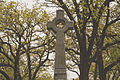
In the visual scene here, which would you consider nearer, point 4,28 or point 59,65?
point 59,65

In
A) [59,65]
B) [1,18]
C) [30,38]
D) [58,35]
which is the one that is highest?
[1,18]

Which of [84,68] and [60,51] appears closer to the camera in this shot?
[60,51]

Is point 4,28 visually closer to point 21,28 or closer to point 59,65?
point 21,28

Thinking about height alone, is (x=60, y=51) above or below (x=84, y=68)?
above

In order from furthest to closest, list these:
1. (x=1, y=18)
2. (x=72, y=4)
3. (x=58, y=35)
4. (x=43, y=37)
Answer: (x=43, y=37)
(x=1, y=18)
(x=72, y=4)
(x=58, y=35)

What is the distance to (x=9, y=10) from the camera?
43.7ft

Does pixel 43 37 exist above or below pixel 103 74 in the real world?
above

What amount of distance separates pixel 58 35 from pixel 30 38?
27.4 ft

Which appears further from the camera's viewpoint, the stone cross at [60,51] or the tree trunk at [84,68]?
the tree trunk at [84,68]

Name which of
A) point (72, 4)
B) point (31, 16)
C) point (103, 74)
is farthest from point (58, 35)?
point (31, 16)

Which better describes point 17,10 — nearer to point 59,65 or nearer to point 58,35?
point 58,35

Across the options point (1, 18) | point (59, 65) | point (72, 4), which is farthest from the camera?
point (1, 18)

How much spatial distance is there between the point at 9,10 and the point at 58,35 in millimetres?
8502

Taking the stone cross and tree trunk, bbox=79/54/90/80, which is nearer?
the stone cross
